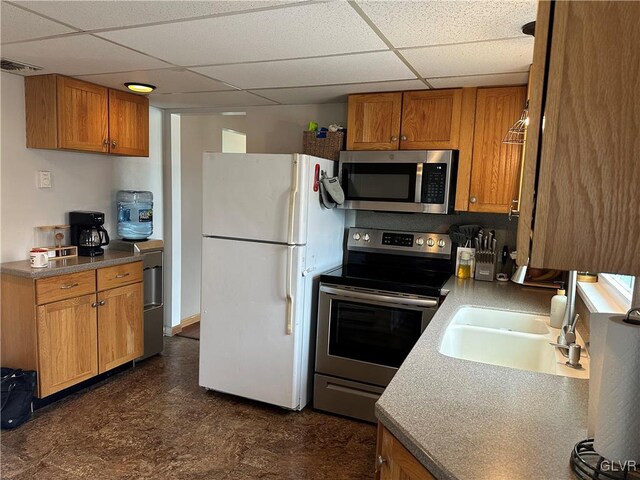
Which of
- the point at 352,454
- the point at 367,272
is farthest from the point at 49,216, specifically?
the point at 352,454

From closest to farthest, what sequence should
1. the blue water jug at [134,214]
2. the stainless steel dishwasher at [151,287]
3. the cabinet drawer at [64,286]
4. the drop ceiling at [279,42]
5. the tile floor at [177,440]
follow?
1. the drop ceiling at [279,42]
2. the tile floor at [177,440]
3. the cabinet drawer at [64,286]
4. the stainless steel dishwasher at [151,287]
5. the blue water jug at [134,214]

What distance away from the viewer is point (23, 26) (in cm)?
191

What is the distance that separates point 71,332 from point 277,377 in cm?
134

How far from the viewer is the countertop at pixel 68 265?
104 inches

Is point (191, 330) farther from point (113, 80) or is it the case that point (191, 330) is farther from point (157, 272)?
point (113, 80)

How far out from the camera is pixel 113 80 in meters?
2.94

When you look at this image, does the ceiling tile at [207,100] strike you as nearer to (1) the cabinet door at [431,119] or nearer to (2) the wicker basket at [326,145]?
(2) the wicker basket at [326,145]

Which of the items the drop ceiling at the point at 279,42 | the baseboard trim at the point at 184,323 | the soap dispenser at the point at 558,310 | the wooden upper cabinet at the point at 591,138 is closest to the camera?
the wooden upper cabinet at the point at 591,138

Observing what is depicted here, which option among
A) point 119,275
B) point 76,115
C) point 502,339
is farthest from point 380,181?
point 76,115

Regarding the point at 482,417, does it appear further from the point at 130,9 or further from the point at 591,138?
the point at 130,9

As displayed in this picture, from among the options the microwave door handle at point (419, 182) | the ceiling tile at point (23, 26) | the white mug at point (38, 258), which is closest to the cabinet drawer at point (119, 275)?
the white mug at point (38, 258)

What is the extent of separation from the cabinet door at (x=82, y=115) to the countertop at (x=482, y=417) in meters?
2.63

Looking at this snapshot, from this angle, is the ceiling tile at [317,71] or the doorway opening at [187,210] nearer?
the ceiling tile at [317,71]

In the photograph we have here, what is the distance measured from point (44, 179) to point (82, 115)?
1.70ft
